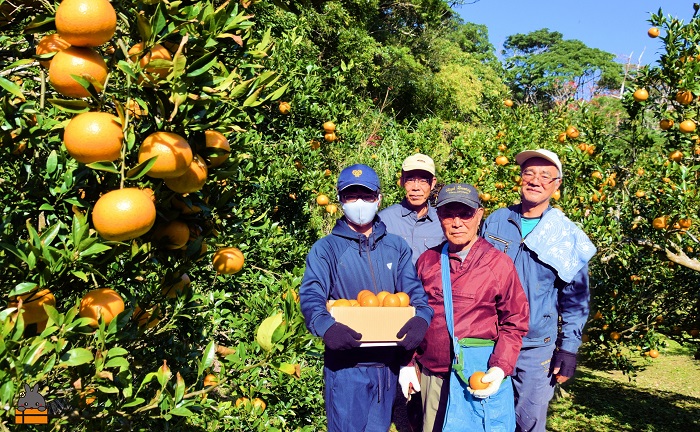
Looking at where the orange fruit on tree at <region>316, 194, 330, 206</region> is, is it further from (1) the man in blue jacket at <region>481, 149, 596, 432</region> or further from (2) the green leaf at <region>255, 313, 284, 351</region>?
(2) the green leaf at <region>255, 313, 284, 351</region>

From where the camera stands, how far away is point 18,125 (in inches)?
59.2

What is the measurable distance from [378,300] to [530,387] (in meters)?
1.06

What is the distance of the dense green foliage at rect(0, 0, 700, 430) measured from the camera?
4.38 feet

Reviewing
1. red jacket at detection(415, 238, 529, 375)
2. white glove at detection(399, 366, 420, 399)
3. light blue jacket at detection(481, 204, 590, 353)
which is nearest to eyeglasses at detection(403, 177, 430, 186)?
light blue jacket at detection(481, 204, 590, 353)

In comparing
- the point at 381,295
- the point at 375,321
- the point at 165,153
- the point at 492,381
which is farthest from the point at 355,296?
the point at 165,153

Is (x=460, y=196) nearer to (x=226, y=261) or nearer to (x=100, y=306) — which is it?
(x=226, y=261)

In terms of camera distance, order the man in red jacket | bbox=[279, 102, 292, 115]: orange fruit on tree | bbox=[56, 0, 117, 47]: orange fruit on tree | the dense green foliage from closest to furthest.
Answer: bbox=[56, 0, 117, 47]: orange fruit on tree
the dense green foliage
the man in red jacket
bbox=[279, 102, 292, 115]: orange fruit on tree

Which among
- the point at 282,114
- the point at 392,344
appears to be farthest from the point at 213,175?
the point at 282,114

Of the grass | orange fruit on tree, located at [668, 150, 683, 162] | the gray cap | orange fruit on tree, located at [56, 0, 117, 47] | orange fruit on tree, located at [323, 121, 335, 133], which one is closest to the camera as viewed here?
orange fruit on tree, located at [56, 0, 117, 47]

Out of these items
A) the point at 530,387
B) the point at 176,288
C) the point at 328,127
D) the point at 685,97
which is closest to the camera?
the point at 176,288

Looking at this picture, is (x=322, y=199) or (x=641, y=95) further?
(x=322, y=199)

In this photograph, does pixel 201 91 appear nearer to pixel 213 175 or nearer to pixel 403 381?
pixel 213 175

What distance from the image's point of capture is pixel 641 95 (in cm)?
451

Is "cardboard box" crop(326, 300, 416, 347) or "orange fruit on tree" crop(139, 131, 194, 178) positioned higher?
"orange fruit on tree" crop(139, 131, 194, 178)
